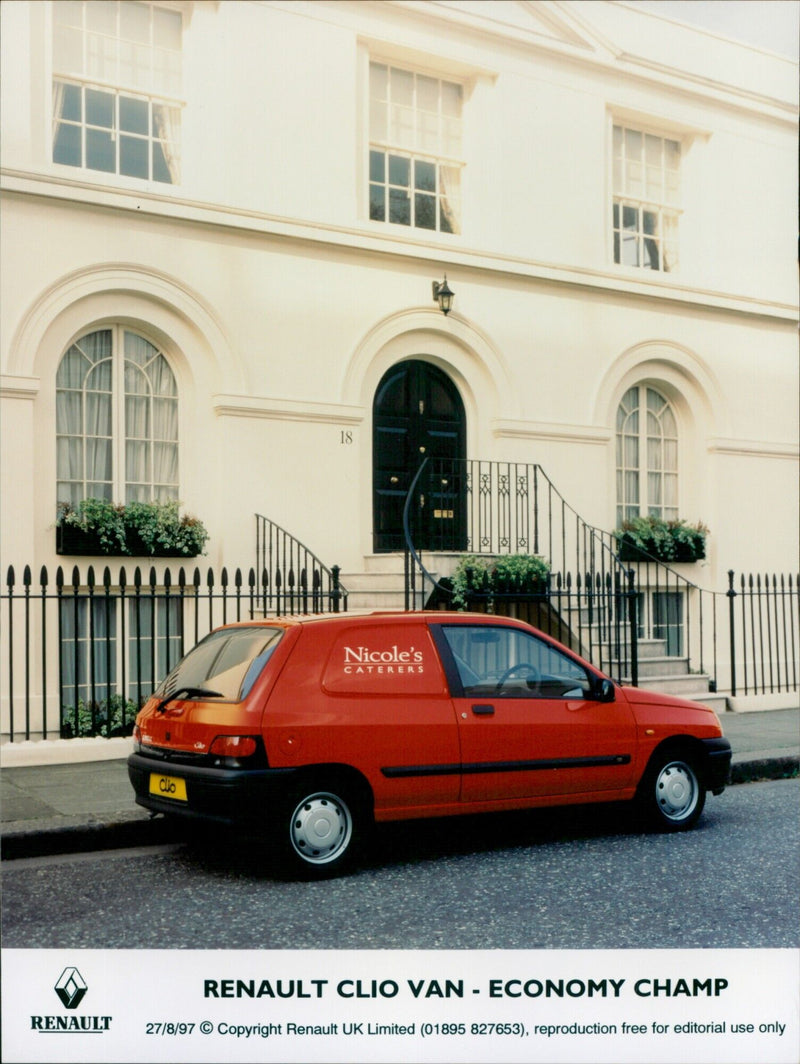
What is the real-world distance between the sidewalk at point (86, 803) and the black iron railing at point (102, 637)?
2.64 ft

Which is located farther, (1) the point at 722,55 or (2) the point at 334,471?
(2) the point at 334,471

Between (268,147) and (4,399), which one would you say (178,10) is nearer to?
(268,147)

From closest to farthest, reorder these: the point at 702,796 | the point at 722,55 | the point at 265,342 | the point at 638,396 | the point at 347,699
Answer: the point at 722,55, the point at 347,699, the point at 702,796, the point at 265,342, the point at 638,396

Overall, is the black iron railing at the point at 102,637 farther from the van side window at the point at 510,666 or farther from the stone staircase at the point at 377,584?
the van side window at the point at 510,666

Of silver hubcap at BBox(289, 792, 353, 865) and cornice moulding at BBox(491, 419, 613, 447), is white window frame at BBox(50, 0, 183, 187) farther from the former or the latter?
silver hubcap at BBox(289, 792, 353, 865)

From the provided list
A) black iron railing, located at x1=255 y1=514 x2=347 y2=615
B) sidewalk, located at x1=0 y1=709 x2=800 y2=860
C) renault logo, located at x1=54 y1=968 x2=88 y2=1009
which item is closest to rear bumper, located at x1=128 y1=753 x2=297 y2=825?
sidewalk, located at x1=0 y1=709 x2=800 y2=860

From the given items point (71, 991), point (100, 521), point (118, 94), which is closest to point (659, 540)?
point (100, 521)

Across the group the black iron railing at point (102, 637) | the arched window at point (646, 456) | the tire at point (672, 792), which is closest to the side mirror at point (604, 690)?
the tire at point (672, 792)

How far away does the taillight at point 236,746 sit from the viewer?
5973 millimetres

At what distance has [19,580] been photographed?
10.3 metres

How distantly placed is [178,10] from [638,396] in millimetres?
6923

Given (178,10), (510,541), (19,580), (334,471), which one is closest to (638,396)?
(510,541)

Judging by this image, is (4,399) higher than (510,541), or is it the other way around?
(4,399)

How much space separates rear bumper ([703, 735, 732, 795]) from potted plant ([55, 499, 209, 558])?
211 inches
